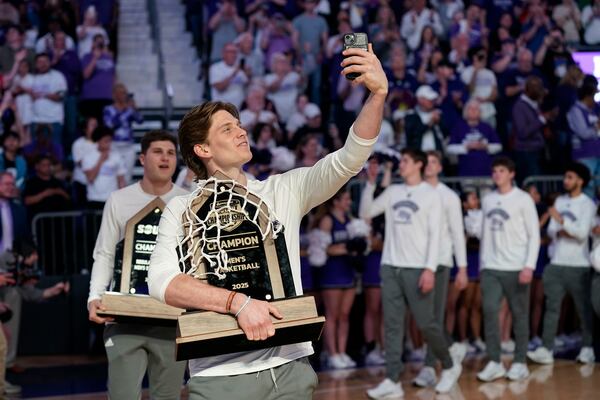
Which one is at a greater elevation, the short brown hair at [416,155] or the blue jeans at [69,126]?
the blue jeans at [69,126]

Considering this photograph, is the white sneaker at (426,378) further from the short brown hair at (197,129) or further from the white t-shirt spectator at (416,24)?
the white t-shirt spectator at (416,24)

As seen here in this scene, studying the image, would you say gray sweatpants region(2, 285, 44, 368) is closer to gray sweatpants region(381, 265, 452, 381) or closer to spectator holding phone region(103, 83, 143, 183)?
spectator holding phone region(103, 83, 143, 183)

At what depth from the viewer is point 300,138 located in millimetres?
12672

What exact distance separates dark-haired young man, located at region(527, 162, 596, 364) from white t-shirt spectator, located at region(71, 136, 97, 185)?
499cm

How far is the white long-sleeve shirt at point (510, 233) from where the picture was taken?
10.4 metres

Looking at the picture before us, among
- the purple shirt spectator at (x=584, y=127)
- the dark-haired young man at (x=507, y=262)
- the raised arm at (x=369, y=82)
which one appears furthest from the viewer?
the purple shirt spectator at (x=584, y=127)

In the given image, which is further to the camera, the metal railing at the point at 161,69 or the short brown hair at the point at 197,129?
the metal railing at the point at 161,69

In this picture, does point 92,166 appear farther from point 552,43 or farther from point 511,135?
point 552,43

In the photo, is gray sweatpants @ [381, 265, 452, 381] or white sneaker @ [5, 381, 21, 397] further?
white sneaker @ [5, 381, 21, 397]

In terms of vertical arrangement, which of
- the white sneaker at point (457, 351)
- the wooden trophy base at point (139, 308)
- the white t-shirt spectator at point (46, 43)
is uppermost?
the white t-shirt spectator at point (46, 43)

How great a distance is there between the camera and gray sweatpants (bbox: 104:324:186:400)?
6016 mm

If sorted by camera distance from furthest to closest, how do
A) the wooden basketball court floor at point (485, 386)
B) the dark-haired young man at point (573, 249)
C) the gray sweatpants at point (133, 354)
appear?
1. the dark-haired young man at point (573, 249)
2. the wooden basketball court floor at point (485, 386)
3. the gray sweatpants at point (133, 354)

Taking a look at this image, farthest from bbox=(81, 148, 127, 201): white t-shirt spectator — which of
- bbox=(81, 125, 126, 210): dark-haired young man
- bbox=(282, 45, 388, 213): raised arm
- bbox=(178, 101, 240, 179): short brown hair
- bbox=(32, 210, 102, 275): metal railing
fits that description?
bbox=(282, 45, 388, 213): raised arm

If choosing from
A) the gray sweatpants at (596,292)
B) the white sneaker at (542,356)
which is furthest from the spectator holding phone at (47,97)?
the gray sweatpants at (596,292)
